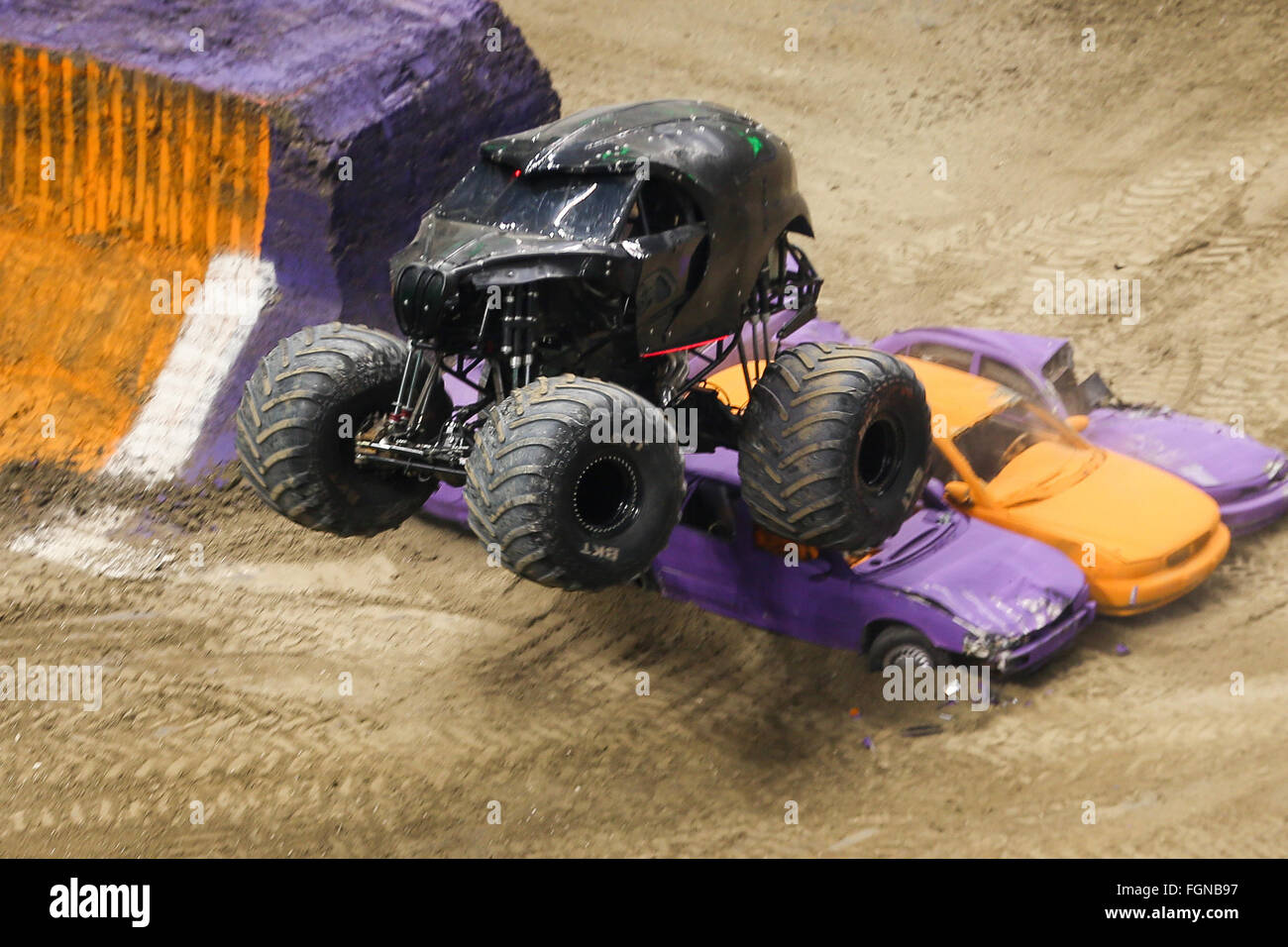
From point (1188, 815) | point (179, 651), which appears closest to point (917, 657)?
point (1188, 815)

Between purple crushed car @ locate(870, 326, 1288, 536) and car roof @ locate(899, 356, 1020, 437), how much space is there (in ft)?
1.92

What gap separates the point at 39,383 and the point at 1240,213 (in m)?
10.6

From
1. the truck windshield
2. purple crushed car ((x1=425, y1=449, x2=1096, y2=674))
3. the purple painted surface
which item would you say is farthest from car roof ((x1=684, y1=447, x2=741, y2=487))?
the purple painted surface

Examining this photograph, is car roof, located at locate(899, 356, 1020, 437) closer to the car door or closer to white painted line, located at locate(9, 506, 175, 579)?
the car door

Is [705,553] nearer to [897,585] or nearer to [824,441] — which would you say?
[897,585]

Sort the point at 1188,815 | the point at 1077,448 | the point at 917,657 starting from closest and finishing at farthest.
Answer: the point at 1188,815
the point at 917,657
the point at 1077,448

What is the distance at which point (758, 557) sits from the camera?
8773 millimetres

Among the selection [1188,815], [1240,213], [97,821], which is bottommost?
[97,821]

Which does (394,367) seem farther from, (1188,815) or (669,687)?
(1188,815)

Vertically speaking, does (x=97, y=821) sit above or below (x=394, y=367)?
below

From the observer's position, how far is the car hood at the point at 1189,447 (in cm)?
995

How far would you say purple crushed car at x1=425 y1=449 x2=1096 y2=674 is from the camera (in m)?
8.30

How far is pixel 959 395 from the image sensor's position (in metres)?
9.59

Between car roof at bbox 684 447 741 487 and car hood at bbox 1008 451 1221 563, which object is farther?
car hood at bbox 1008 451 1221 563
